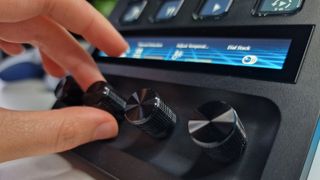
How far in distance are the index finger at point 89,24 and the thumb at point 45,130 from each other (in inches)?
5.5

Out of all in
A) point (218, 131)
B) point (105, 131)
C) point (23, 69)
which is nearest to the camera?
point (218, 131)

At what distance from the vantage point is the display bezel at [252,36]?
1.10 feet

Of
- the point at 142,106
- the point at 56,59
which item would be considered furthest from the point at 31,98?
the point at 142,106

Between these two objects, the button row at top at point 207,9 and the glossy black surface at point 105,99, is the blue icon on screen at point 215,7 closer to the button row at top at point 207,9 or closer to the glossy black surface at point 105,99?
the button row at top at point 207,9

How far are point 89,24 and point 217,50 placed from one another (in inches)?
8.1

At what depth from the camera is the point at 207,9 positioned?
Result: 44 centimetres

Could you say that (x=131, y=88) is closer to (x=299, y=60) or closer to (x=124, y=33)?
(x=124, y=33)

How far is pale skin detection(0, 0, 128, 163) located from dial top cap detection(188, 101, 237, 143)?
0.13 m

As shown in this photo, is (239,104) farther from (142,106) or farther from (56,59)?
(56,59)

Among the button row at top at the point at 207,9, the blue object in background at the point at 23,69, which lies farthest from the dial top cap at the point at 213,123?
the blue object in background at the point at 23,69

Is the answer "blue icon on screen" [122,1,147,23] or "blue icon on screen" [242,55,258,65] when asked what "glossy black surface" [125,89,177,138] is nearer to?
"blue icon on screen" [242,55,258,65]

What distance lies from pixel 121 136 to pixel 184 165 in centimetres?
11

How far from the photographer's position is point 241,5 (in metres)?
0.40

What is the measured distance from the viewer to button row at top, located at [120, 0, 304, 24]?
14.4 inches
